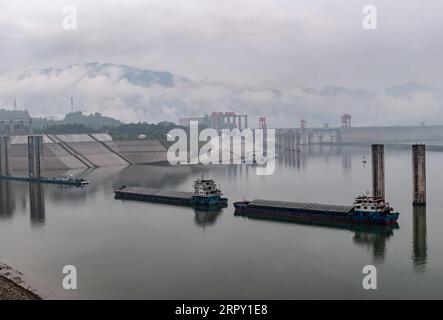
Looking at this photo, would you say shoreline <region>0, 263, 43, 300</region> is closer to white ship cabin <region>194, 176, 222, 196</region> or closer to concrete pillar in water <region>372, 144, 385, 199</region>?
white ship cabin <region>194, 176, 222, 196</region>

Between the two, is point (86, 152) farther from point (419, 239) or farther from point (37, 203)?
point (419, 239)

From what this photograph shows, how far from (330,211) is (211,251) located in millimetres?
8630

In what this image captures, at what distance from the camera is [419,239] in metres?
23.3

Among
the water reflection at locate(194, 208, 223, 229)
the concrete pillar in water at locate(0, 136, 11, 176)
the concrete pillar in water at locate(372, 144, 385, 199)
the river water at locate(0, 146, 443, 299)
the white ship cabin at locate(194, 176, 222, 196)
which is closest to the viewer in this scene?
the river water at locate(0, 146, 443, 299)

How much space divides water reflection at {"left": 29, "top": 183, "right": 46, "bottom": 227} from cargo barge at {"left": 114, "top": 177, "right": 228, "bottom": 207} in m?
5.67

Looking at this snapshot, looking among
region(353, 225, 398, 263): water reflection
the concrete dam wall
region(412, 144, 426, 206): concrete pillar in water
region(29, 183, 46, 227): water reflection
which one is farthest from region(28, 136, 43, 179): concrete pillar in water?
region(353, 225, 398, 263): water reflection

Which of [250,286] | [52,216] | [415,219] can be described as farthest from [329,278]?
[52,216]

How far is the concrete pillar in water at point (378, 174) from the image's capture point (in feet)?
101

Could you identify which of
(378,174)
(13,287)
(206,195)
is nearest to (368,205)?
(378,174)

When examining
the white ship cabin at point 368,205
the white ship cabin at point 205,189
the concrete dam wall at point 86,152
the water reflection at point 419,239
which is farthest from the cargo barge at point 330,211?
the concrete dam wall at point 86,152

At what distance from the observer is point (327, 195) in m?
37.2

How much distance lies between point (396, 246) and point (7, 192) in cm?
3436

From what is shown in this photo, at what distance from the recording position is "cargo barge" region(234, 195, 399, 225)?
26.3 m
